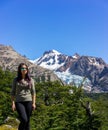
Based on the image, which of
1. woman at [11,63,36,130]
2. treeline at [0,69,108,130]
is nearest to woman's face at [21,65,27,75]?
woman at [11,63,36,130]

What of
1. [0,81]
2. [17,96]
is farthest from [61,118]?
[17,96]

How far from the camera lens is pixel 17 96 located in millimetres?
13336

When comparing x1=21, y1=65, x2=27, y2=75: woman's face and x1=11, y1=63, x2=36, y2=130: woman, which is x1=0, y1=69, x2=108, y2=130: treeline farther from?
x1=21, y1=65, x2=27, y2=75: woman's face

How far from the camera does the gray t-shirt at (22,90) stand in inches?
523

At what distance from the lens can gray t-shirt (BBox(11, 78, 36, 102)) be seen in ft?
43.5

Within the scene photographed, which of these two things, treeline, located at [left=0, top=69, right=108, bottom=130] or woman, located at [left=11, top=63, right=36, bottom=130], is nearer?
woman, located at [left=11, top=63, right=36, bottom=130]

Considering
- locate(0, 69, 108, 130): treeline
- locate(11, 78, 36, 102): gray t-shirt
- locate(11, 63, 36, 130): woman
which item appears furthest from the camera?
locate(0, 69, 108, 130): treeline

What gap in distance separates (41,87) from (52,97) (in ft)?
10.4

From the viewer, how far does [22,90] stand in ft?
44.0

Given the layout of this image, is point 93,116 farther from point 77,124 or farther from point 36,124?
point 36,124

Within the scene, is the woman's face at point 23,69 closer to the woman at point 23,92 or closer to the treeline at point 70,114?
the woman at point 23,92

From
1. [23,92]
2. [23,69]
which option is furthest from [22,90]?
[23,69]

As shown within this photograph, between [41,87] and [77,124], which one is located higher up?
[41,87]

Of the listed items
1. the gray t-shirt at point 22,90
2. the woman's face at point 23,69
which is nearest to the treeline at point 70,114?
the gray t-shirt at point 22,90
